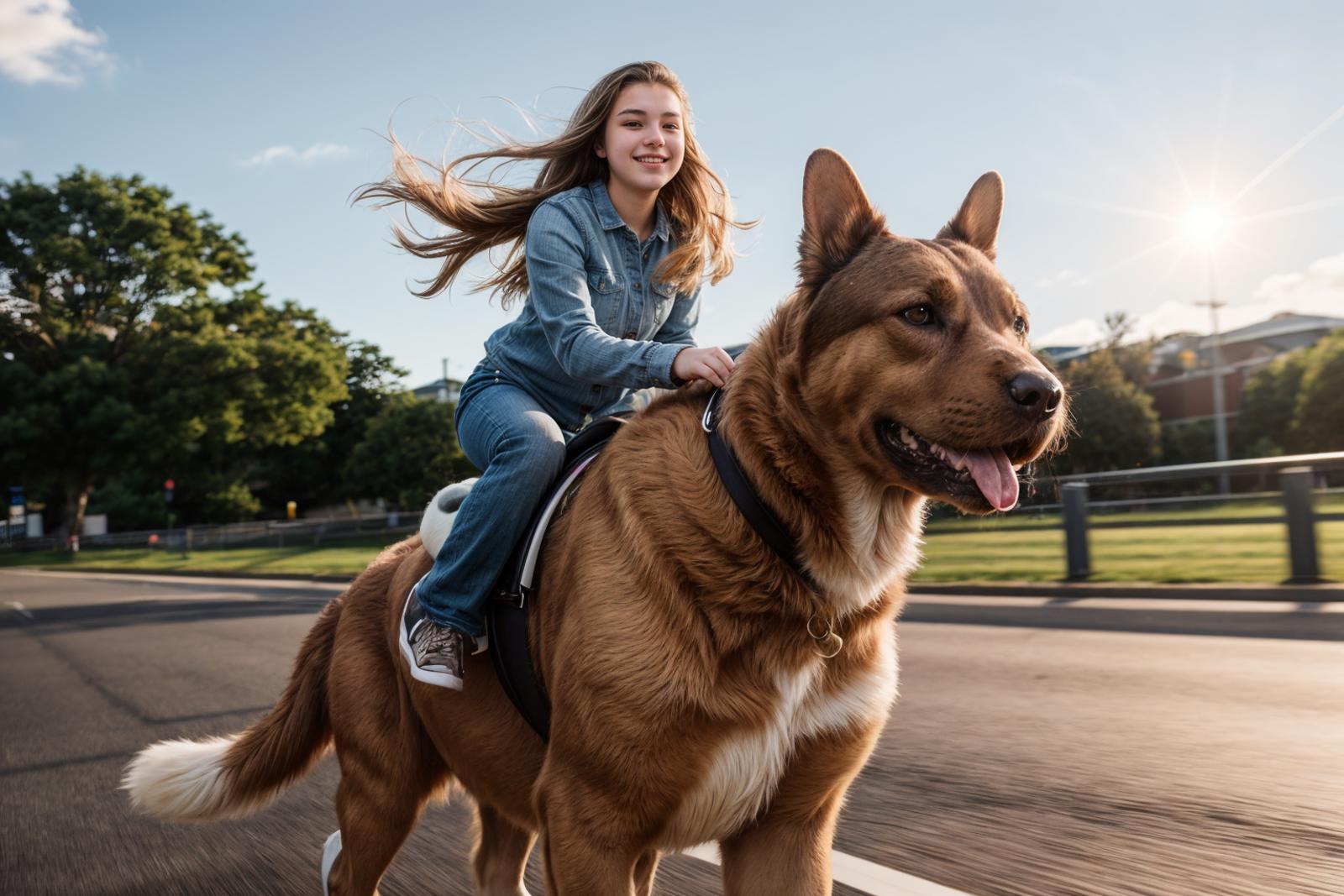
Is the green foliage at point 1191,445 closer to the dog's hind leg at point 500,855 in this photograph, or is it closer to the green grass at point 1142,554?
the green grass at point 1142,554

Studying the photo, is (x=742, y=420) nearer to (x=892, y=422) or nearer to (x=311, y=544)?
(x=892, y=422)

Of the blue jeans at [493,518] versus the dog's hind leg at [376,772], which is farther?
the dog's hind leg at [376,772]

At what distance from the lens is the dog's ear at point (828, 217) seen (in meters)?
2.62

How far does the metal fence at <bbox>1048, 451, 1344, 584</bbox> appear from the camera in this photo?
11.0 metres

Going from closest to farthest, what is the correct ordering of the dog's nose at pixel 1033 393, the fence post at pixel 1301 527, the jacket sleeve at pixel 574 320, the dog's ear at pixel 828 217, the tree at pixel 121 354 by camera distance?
1. the dog's nose at pixel 1033 393
2. the dog's ear at pixel 828 217
3. the jacket sleeve at pixel 574 320
4. the fence post at pixel 1301 527
5. the tree at pixel 121 354

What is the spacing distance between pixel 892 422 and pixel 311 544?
154 ft

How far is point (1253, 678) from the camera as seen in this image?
711 centimetres

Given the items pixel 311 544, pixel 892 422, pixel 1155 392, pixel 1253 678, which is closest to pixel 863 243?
pixel 892 422

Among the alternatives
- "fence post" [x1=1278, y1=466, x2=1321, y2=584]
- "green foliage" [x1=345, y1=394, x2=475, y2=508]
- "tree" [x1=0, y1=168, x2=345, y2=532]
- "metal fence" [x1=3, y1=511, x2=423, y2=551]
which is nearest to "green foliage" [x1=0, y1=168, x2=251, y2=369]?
"tree" [x1=0, y1=168, x2=345, y2=532]

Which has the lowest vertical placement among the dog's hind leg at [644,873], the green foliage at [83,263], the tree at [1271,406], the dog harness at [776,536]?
the dog's hind leg at [644,873]

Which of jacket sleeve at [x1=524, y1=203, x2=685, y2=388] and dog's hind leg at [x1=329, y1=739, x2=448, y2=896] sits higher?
jacket sleeve at [x1=524, y1=203, x2=685, y2=388]

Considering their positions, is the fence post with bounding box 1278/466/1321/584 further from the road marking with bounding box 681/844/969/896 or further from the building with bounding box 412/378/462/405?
the building with bounding box 412/378/462/405

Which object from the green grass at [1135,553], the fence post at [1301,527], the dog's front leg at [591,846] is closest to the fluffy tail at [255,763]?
the dog's front leg at [591,846]

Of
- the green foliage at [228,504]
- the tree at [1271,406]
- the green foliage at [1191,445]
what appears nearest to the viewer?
the green foliage at [228,504]
